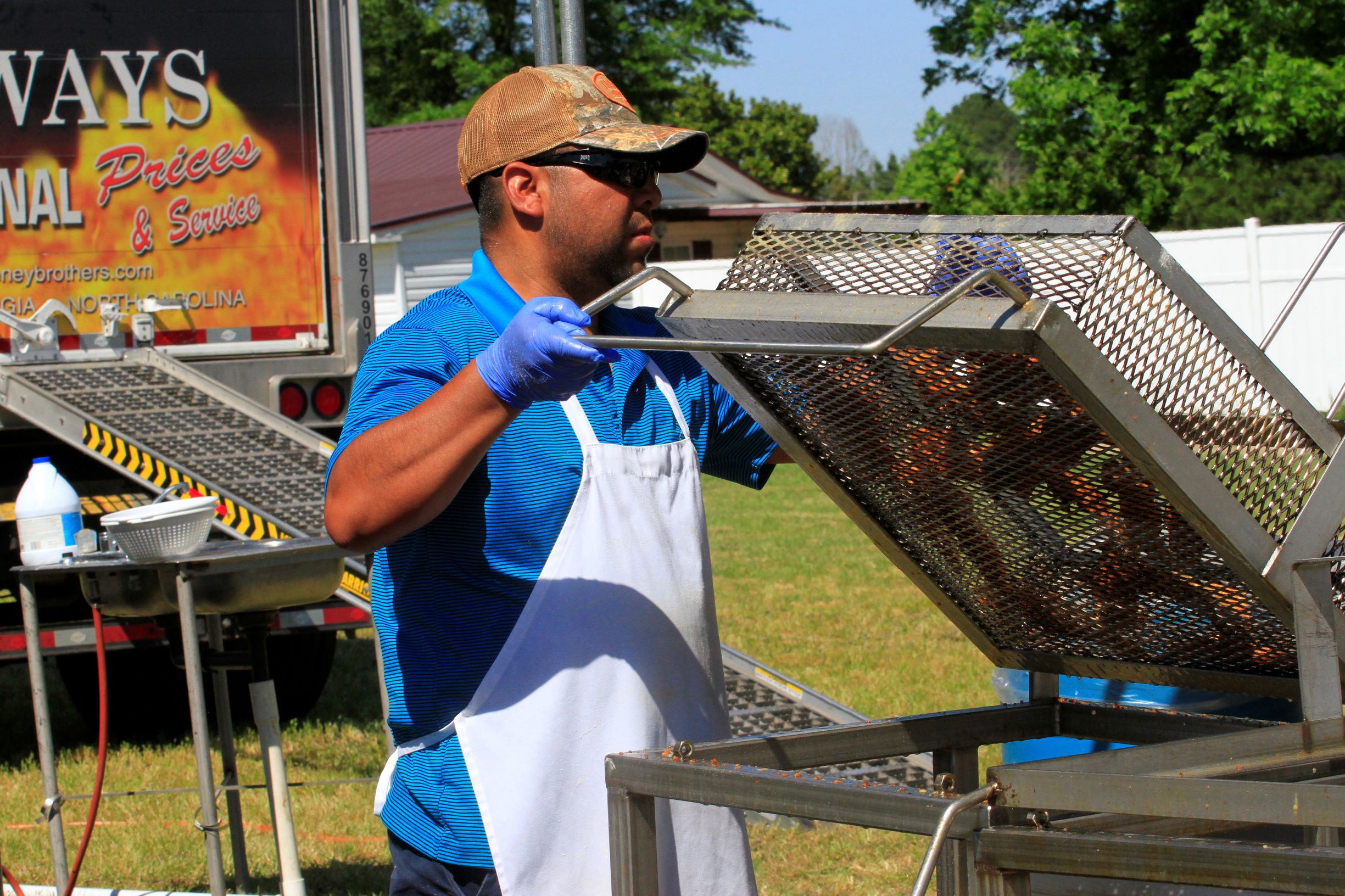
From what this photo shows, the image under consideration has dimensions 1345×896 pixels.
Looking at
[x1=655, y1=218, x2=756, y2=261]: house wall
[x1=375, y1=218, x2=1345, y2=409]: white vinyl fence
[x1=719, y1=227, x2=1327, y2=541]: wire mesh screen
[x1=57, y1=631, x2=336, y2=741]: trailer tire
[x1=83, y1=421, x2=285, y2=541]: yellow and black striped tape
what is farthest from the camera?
[x1=655, y1=218, x2=756, y2=261]: house wall

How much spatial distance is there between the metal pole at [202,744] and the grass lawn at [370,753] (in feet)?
2.70

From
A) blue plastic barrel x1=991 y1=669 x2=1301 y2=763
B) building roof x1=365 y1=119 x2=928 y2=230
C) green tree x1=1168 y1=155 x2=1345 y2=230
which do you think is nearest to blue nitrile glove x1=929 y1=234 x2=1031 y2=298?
blue plastic barrel x1=991 y1=669 x2=1301 y2=763

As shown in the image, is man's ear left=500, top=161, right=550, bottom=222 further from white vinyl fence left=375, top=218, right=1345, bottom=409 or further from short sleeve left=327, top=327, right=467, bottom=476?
white vinyl fence left=375, top=218, right=1345, bottom=409

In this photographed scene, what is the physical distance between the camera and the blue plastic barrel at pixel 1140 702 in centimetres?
271

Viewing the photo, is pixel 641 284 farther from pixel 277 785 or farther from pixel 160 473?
pixel 160 473

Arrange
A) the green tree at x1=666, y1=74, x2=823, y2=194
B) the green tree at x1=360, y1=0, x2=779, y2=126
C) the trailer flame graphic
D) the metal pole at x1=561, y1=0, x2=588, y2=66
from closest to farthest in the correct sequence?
the metal pole at x1=561, y1=0, x2=588, y2=66 → the trailer flame graphic → the green tree at x1=360, y1=0, x2=779, y2=126 → the green tree at x1=666, y1=74, x2=823, y2=194

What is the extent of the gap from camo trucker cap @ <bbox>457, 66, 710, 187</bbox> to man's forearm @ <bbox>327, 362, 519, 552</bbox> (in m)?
0.38

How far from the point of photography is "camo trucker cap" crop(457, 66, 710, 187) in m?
1.97

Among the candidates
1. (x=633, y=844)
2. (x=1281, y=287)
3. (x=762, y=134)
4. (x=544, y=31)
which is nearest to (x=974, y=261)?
(x=633, y=844)

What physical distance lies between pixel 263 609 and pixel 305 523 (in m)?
1.07

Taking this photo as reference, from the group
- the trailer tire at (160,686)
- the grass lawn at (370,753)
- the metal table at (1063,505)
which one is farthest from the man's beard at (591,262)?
the trailer tire at (160,686)

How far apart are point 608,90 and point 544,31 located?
5.91ft

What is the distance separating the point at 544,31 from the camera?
3787 mm

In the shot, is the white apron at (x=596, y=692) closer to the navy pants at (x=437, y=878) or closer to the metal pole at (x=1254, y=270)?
the navy pants at (x=437, y=878)
